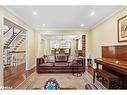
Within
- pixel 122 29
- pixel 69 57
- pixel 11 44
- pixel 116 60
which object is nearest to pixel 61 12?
pixel 122 29

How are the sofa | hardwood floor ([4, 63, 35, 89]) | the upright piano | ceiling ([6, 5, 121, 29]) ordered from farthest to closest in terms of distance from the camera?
the sofa < hardwood floor ([4, 63, 35, 89]) < ceiling ([6, 5, 121, 29]) < the upright piano

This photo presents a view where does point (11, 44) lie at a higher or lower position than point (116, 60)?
higher

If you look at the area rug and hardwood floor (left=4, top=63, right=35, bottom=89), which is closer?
the area rug

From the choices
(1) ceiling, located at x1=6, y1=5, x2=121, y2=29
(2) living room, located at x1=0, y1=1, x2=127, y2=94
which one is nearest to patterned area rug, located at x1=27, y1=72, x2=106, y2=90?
(2) living room, located at x1=0, y1=1, x2=127, y2=94

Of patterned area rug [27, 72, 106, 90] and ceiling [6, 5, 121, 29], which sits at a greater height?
ceiling [6, 5, 121, 29]

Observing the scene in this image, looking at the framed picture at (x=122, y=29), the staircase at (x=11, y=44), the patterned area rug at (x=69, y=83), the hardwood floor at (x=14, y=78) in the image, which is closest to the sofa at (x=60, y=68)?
the hardwood floor at (x=14, y=78)

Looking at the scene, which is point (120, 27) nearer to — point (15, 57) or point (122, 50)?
point (122, 50)

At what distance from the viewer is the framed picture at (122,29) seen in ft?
14.1

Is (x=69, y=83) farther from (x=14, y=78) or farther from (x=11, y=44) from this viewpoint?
(x=11, y=44)

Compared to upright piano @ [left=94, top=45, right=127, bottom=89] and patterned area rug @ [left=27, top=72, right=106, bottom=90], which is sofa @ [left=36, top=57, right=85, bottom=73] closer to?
patterned area rug @ [left=27, top=72, right=106, bottom=90]

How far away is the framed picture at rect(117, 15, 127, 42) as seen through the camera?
4309 millimetres

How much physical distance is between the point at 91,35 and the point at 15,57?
4999mm

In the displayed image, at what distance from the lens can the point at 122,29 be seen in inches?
177

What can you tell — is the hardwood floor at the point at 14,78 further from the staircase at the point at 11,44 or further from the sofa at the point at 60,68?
the staircase at the point at 11,44
